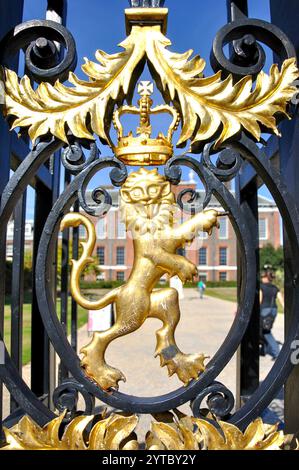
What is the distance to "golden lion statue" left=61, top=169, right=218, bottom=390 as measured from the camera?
4.77 ft

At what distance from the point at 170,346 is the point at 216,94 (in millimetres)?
955

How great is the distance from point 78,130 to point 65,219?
0.34 metres

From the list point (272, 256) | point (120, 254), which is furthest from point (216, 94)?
point (120, 254)

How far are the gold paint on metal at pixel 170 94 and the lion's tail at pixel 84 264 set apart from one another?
302 millimetres

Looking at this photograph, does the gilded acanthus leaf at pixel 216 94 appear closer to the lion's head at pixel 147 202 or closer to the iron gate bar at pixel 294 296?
the iron gate bar at pixel 294 296

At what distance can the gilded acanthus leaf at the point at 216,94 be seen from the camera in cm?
149

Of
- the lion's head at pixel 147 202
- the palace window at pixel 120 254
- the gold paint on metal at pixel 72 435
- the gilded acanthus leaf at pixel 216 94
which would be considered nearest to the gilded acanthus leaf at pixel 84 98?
the gilded acanthus leaf at pixel 216 94

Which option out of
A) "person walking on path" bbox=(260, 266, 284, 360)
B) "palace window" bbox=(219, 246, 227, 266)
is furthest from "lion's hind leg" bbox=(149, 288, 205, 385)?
"palace window" bbox=(219, 246, 227, 266)

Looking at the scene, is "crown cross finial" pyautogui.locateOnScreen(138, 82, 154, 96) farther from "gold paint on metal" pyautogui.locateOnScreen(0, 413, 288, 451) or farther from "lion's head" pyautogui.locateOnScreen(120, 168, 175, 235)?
"gold paint on metal" pyautogui.locateOnScreen(0, 413, 288, 451)

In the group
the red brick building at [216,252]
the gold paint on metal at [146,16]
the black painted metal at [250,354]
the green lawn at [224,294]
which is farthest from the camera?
the red brick building at [216,252]

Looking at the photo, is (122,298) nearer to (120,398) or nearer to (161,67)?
(120,398)

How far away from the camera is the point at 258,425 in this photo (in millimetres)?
1409
